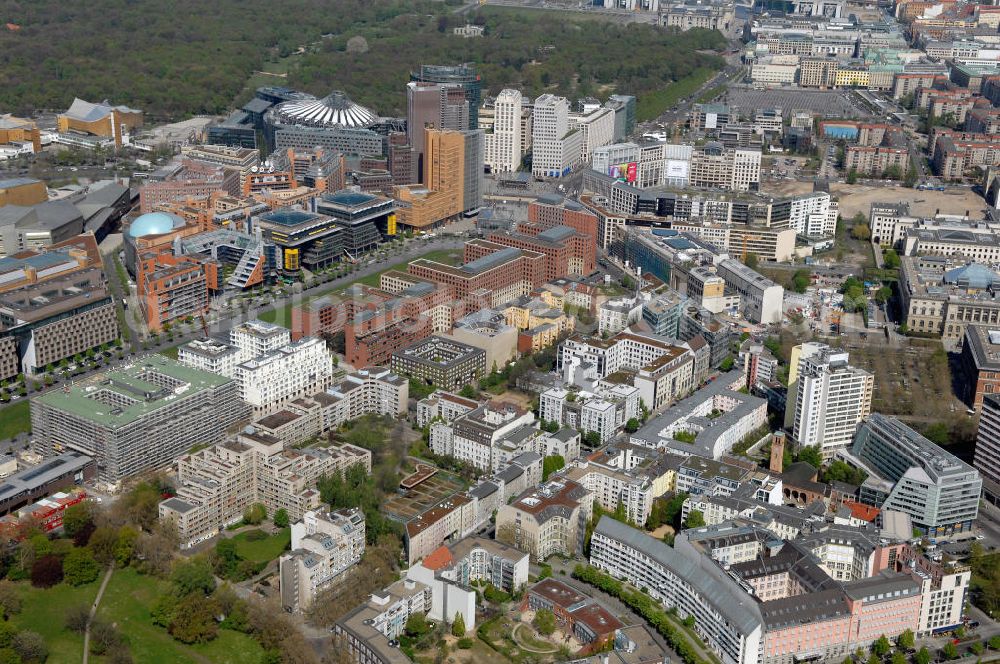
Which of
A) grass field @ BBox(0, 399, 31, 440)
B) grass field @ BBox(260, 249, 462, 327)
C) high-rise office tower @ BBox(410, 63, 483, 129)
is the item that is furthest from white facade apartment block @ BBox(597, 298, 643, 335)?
high-rise office tower @ BBox(410, 63, 483, 129)

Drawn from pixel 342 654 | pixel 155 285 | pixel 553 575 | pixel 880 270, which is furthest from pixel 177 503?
pixel 880 270

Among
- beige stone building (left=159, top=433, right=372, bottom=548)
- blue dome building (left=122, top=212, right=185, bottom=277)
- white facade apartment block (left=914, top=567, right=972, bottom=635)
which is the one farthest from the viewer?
blue dome building (left=122, top=212, right=185, bottom=277)

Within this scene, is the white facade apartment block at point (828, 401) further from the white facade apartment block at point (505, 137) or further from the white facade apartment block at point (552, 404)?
the white facade apartment block at point (505, 137)

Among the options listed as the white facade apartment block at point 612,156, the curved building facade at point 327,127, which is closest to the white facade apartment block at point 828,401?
the white facade apartment block at point 612,156

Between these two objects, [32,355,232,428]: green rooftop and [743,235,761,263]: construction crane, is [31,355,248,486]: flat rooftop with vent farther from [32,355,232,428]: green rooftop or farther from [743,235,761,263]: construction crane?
[743,235,761,263]: construction crane

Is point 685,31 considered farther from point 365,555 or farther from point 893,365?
point 365,555

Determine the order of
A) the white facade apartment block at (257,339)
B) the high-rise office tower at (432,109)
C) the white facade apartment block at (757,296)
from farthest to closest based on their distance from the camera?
the high-rise office tower at (432,109) → the white facade apartment block at (757,296) → the white facade apartment block at (257,339)
